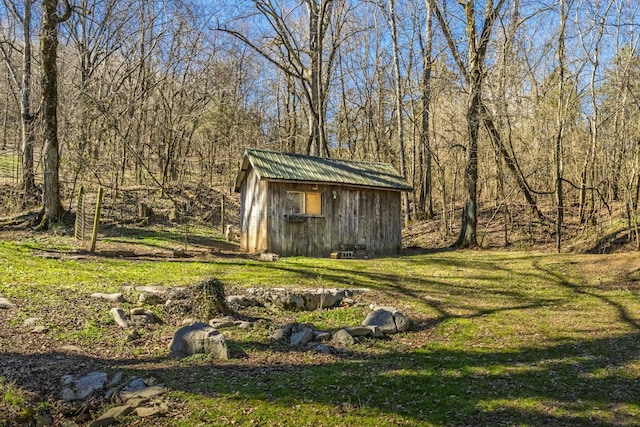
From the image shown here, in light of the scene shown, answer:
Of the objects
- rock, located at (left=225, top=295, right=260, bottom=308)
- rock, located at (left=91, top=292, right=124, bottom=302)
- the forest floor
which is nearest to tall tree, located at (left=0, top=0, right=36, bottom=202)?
the forest floor

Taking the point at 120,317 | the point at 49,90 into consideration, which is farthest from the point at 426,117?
the point at 120,317

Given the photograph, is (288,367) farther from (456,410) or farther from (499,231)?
(499,231)

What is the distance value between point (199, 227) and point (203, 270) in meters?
11.2

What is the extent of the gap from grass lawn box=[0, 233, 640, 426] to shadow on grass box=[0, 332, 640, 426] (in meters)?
0.02

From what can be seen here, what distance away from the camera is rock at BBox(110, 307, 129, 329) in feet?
21.5

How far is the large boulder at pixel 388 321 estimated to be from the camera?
22.7ft

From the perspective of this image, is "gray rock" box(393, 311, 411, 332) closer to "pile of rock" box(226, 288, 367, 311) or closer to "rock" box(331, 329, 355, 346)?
"rock" box(331, 329, 355, 346)

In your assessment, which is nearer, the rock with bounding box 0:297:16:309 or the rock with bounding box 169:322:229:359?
the rock with bounding box 169:322:229:359

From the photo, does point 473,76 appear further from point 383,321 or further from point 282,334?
point 282,334

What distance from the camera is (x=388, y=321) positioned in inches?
277

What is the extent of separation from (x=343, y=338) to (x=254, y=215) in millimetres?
10531

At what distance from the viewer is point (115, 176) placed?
74.3 feet

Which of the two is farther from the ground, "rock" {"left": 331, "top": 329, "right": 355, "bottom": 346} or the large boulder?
the large boulder

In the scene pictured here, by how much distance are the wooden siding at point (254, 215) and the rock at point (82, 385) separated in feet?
34.9
